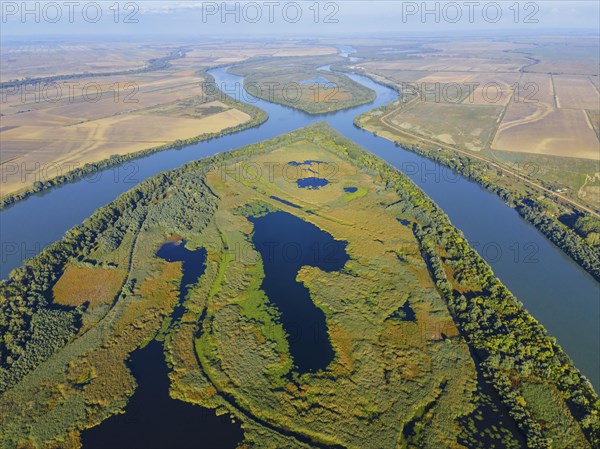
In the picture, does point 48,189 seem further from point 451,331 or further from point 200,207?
point 451,331

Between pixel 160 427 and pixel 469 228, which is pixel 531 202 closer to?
pixel 469 228

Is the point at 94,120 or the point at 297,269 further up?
the point at 94,120

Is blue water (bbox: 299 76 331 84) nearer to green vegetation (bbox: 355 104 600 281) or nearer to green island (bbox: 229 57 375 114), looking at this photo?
green island (bbox: 229 57 375 114)

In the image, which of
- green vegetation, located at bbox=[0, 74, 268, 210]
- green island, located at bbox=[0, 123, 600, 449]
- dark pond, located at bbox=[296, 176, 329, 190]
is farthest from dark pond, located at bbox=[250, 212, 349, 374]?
green vegetation, located at bbox=[0, 74, 268, 210]

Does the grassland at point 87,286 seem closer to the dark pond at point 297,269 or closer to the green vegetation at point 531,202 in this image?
the dark pond at point 297,269

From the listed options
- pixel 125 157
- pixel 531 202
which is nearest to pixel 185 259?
pixel 125 157
